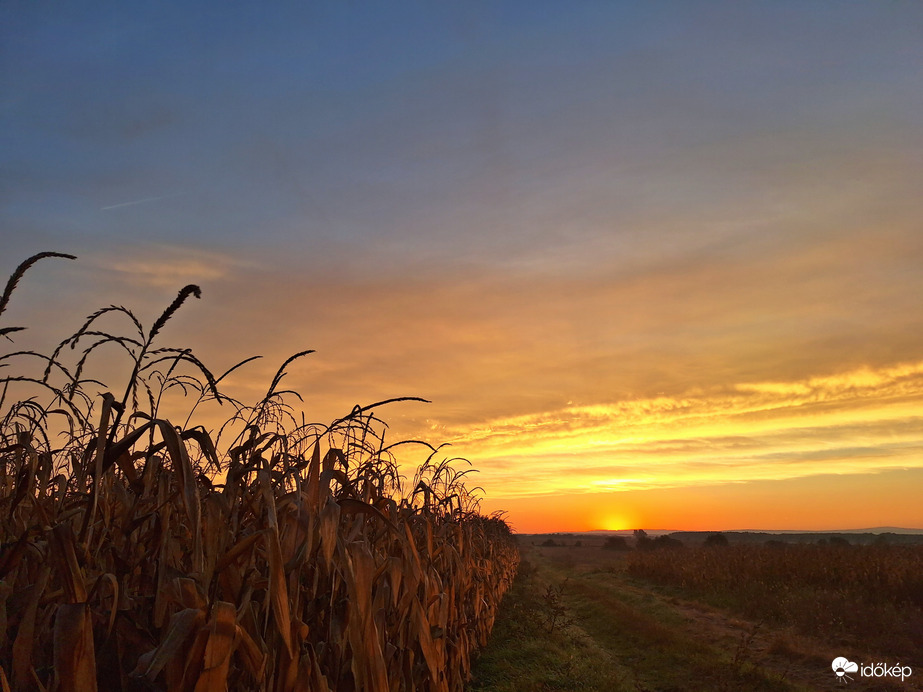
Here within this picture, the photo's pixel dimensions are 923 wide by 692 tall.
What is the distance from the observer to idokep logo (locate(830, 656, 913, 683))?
11.2m

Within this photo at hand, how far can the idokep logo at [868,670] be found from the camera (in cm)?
1119

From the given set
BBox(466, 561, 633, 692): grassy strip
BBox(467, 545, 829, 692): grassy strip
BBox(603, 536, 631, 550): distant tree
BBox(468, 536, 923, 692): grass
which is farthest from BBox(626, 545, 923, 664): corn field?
BBox(603, 536, 631, 550): distant tree

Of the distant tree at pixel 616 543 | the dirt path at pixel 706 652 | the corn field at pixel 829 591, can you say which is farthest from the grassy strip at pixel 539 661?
the distant tree at pixel 616 543

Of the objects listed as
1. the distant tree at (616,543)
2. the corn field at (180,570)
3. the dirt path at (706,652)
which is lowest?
the distant tree at (616,543)

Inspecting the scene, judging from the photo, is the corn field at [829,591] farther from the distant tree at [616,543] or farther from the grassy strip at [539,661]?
the distant tree at [616,543]

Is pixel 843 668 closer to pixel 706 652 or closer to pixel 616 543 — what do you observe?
→ pixel 706 652

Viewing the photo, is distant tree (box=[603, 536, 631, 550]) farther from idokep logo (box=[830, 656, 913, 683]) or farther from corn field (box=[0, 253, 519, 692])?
corn field (box=[0, 253, 519, 692])

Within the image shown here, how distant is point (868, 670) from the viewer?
11.6 m

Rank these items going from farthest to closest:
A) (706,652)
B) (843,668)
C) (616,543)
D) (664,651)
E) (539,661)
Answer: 1. (616,543)
2. (664,651)
3. (706,652)
4. (843,668)
5. (539,661)

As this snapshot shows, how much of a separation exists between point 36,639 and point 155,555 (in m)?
0.52

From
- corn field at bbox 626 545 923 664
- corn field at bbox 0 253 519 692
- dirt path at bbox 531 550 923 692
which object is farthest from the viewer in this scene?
corn field at bbox 626 545 923 664

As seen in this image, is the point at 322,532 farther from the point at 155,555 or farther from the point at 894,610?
the point at 894,610

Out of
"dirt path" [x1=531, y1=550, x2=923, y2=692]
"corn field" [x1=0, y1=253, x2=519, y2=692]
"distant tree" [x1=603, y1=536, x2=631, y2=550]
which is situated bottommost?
"distant tree" [x1=603, y1=536, x2=631, y2=550]

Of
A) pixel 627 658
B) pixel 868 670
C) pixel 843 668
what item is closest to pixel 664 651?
pixel 627 658
